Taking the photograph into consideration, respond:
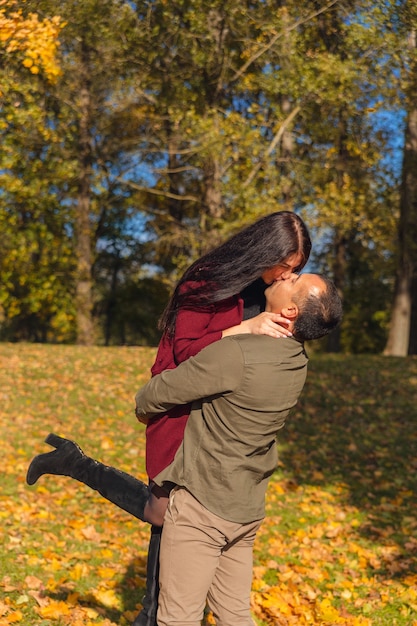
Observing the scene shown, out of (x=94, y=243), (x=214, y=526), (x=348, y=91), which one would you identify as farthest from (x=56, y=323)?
(x=214, y=526)

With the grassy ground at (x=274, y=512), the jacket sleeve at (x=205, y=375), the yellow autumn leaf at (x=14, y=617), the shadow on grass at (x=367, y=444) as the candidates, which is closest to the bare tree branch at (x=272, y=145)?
the shadow on grass at (x=367, y=444)

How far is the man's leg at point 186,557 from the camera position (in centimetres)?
285

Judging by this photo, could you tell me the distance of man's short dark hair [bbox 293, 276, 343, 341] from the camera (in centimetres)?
276

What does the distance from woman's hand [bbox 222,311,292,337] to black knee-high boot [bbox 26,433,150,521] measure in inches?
35.0

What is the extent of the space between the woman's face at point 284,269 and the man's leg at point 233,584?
115 cm

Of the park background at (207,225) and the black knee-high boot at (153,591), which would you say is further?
the park background at (207,225)

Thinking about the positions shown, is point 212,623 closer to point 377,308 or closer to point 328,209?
point 328,209

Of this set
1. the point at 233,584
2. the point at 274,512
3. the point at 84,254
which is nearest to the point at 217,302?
the point at 233,584

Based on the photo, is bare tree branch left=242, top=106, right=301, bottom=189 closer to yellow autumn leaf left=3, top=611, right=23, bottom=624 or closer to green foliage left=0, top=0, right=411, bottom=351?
green foliage left=0, top=0, right=411, bottom=351

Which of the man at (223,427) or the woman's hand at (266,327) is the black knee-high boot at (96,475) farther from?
the woman's hand at (266,327)

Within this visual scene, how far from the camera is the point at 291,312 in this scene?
282cm

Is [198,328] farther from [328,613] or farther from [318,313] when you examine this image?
[328,613]

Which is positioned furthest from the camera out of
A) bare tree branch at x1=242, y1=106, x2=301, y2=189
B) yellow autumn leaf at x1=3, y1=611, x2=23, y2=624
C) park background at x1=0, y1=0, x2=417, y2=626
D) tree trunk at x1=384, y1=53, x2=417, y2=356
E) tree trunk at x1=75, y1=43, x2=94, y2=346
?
tree trunk at x1=75, y1=43, x2=94, y2=346

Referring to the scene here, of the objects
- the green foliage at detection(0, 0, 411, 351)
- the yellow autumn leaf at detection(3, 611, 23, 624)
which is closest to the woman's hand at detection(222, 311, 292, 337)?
the yellow autumn leaf at detection(3, 611, 23, 624)
